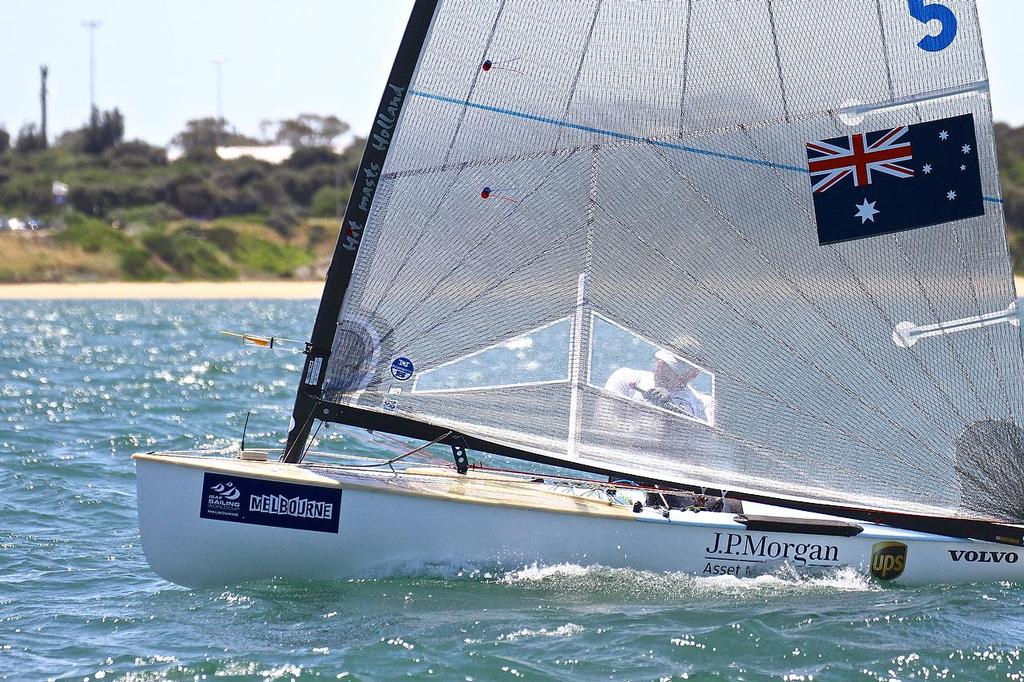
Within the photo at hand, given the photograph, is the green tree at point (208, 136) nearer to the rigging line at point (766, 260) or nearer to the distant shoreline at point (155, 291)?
the distant shoreline at point (155, 291)

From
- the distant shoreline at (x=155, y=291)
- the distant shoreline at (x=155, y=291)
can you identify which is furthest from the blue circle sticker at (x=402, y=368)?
the distant shoreline at (x=155, y=291)

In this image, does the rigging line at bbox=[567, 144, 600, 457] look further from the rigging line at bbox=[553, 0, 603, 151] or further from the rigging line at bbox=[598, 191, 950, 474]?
the rigging line at bbox=[553, 0, 603, 151]

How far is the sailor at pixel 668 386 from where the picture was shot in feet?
25.1

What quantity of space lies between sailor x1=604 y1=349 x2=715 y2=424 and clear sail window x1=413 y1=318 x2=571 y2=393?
0.35 metres

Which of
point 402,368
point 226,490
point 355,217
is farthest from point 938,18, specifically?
point 226,490

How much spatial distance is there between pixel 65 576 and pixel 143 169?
53.3 m

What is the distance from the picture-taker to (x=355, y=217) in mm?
7488

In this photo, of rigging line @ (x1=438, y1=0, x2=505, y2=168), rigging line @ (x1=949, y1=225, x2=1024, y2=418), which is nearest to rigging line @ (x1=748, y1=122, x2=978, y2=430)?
rigging line @ (x1=949, y1=225, x2=1024, y2=418)

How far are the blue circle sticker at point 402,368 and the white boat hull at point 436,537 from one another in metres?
0.59

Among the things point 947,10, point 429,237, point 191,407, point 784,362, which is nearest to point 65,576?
point 429,237

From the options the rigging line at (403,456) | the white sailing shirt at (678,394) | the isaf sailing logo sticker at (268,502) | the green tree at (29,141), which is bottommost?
the isaf sailing logo sticker at (268,502)

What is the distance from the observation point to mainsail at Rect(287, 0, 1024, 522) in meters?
7.26

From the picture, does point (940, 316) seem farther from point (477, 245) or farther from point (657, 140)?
point (477, 245)

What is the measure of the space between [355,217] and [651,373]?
195 centimetres
